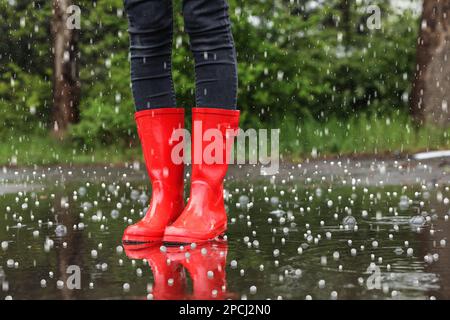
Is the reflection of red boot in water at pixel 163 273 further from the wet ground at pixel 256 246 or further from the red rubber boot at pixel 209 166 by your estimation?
the red rubber boot at pixel 209 166

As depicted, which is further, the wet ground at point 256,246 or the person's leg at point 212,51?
the person's leg at point 212,51

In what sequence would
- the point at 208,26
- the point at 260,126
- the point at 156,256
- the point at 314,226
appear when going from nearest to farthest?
1. the point at 156,256
2. the point at 208,26
3. the point at 314,226
4. the point at 260,126

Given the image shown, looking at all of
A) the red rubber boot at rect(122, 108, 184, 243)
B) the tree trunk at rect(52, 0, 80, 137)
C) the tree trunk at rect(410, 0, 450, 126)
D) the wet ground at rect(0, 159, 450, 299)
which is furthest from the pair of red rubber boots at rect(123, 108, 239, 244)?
the tree trunk at rect(52, 0, 80, 137)

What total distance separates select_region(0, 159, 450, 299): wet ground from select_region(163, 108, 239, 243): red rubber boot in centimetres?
14

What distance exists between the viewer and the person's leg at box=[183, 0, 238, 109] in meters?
4.09

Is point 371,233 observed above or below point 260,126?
below

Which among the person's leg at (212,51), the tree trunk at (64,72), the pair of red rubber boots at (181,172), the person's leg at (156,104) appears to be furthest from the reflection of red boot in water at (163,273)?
the tree trunk at (64,72)

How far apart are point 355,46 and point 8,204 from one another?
7.65 meters

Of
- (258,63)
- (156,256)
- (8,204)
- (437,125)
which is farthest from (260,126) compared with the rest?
(156,256)

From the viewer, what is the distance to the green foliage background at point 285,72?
10953mm

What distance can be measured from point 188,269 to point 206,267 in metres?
0.06

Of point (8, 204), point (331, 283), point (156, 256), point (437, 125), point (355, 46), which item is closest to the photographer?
point (331, 283)

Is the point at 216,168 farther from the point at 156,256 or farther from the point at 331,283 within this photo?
the point at 331,283

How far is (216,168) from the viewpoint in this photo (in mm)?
4156
